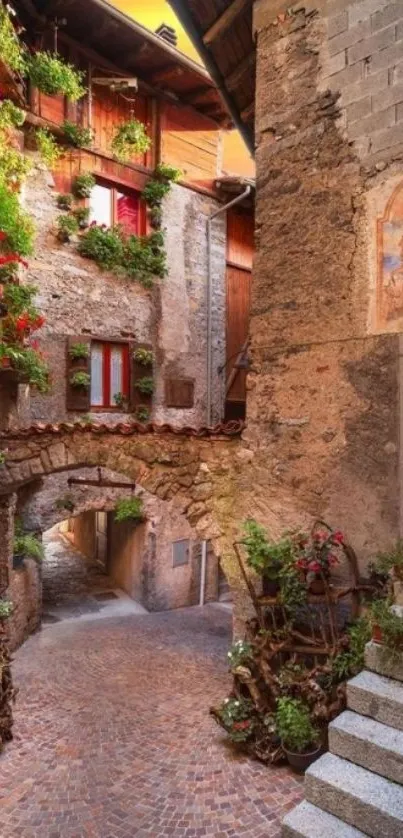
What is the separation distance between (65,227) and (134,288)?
170 centimetres

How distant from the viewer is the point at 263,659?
4449mm

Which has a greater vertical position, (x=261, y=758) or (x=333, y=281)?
(x=333, y=281)

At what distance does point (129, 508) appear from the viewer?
951 cm

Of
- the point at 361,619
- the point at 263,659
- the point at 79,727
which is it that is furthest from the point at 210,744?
the point at 361,619

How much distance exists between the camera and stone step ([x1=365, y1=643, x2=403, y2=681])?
3328mm

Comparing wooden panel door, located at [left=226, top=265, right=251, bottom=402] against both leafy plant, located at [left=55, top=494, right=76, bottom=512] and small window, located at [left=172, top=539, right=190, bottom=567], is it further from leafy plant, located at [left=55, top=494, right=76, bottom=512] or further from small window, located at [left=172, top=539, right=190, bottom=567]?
leafy plant, located at [left=55, top=494, right=76, bottom=512]

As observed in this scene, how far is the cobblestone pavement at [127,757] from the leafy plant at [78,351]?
15.9 ft

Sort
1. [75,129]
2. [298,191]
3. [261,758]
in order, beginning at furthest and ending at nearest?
[75,129] < [298,191] < [261,758]

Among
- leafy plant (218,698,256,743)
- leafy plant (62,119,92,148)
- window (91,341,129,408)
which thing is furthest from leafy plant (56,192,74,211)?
leafy plant (218,698,256,743)

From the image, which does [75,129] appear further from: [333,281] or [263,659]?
[263,659]

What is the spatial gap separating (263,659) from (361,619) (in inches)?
37.8

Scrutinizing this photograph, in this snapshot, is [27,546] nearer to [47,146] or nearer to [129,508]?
[129,508]

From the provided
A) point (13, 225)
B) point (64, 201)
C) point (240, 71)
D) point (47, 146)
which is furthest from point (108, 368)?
point (240, 71)

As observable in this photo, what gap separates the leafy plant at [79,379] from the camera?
8.93 m
